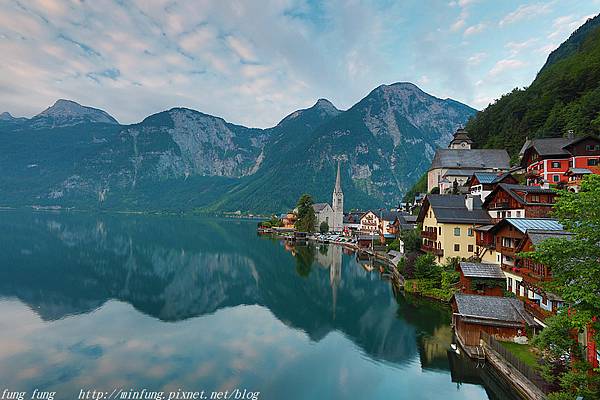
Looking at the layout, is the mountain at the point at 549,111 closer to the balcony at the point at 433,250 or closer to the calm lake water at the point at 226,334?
the balcony at the point at 433,250

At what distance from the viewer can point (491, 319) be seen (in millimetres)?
22312

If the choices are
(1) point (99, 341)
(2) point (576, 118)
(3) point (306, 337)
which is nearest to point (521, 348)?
(3) point (306, 337)

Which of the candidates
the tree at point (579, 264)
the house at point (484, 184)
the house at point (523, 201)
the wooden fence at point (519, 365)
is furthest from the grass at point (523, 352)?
the house at point (484, 184)

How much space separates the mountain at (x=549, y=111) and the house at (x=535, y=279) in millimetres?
40063

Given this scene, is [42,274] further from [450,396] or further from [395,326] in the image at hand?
[450,396]

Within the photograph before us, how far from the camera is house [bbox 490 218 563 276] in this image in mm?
27220

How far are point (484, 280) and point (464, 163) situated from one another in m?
50.9

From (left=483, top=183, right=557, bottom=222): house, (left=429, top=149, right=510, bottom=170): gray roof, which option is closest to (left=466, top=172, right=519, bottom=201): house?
(left=483, top=183, right=557, bottom=222): house

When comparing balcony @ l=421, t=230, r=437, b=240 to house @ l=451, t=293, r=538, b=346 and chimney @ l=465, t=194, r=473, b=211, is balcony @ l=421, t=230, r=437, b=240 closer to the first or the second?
chimney @ l=465, t=194, r=473, b=211

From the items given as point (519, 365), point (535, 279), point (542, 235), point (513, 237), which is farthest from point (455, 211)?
point (519, 365)

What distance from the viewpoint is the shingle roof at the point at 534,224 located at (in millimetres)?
26844

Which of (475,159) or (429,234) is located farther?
(475,159)

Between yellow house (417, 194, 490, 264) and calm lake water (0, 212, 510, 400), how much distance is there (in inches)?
277

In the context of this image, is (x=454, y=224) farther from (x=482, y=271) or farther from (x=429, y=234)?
(x=482, y=271)
